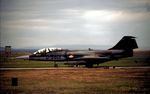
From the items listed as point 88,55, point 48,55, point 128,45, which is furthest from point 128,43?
point 48,55

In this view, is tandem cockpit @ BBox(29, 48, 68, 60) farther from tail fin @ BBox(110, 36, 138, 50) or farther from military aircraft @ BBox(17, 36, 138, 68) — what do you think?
tail fin @ BBox(110, 36, 138, 50)

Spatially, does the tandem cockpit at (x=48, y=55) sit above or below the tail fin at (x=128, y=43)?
below

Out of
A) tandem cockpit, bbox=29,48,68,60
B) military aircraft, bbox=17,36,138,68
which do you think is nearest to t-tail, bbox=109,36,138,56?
military aircraft, bbox=17,36,138,68

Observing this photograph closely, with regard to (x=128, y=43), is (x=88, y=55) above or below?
below

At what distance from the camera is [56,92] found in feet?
54.4

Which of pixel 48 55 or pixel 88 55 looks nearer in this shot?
pixel 48 55

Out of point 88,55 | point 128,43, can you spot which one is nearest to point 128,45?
point 128,43

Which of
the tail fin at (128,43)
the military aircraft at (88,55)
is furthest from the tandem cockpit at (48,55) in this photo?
the tail fin at (128,43)

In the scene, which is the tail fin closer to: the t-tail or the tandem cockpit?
the t-tail

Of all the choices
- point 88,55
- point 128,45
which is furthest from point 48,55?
point 128,45

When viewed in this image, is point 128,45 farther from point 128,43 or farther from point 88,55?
point 88,55

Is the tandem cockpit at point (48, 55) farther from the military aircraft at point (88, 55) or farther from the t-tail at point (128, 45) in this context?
the t-tail at point (128, 45)

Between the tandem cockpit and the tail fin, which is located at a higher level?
the tail fin

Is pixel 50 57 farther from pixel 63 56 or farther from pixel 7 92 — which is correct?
pixel 7 92
